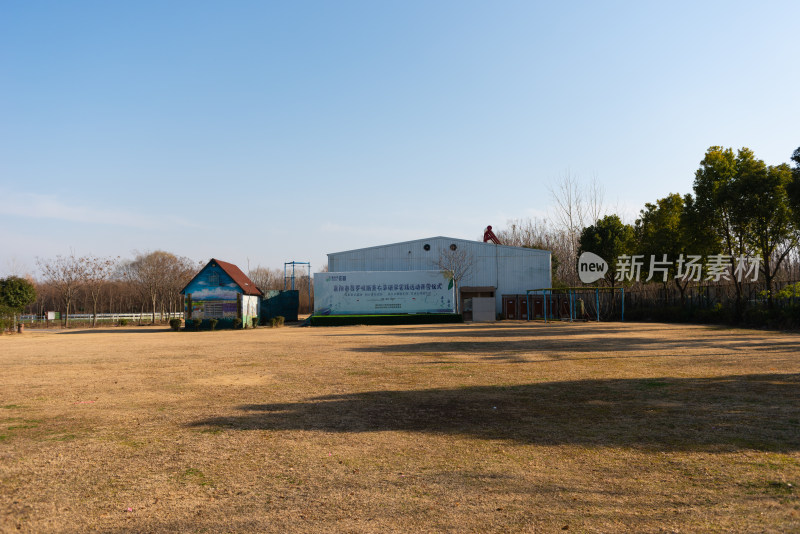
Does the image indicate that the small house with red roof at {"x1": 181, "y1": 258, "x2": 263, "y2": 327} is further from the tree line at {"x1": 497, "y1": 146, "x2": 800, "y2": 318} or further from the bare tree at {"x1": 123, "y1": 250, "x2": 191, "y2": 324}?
→ the tree line at {"x1": 497, "y1": 146, "x2": 800, "y2": 318}

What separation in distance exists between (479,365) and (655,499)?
27.8 ft

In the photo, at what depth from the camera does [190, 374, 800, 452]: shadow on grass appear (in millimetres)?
5809

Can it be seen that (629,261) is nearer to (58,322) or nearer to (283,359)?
(283,359)

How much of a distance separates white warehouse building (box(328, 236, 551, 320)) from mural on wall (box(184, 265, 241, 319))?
931 centimetres

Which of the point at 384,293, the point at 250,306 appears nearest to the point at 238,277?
the point at 250,306

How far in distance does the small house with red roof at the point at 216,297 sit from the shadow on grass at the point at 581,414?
97.1 ft

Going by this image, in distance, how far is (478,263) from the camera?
42.2 metres

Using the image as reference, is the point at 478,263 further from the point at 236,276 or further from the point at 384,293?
the point at 236,276

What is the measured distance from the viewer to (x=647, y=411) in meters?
7.12

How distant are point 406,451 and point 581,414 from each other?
9.28 ft

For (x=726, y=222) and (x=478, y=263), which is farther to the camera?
(x=478, y=263)

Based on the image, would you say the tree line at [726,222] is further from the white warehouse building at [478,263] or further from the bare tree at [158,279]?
the bare tree at [158,279]

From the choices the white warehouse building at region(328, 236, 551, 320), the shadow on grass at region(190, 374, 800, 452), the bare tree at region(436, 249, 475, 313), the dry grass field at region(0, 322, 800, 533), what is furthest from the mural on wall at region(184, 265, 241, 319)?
the shadow on grass at region(190, 374, 800, 452)

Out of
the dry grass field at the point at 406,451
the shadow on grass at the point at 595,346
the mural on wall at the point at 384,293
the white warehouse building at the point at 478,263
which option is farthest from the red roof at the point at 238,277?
the dry grass field at the point at 406,451
